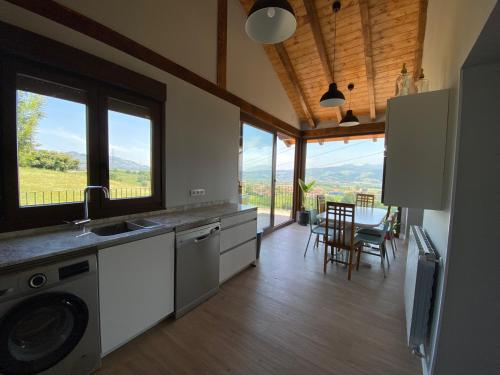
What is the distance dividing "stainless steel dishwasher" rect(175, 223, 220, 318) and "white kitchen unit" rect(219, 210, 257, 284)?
155mm

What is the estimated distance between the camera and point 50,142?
1697mm

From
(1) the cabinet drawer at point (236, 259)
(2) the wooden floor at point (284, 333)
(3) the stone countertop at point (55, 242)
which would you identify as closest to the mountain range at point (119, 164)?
(3) the stone countertop at point (55, 242)

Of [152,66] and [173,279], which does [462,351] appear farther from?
[152,66]

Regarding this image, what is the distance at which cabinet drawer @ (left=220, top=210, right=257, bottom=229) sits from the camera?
251cm

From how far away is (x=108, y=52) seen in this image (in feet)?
6.31

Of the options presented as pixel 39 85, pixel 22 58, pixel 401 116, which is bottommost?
pixel 401 116

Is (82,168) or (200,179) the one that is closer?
(82,168)

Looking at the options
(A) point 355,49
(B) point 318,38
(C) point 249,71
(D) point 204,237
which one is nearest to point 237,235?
(D) point 204,237

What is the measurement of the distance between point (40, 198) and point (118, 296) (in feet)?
3.17

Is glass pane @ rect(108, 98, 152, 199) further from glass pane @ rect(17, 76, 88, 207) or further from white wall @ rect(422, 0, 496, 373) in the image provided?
white wall @ rect(422, 0, 496, 373)

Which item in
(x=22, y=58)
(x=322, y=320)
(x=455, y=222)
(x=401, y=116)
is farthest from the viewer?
(x=322, y=320)

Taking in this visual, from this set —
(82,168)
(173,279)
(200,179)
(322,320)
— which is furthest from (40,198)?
(322,320)

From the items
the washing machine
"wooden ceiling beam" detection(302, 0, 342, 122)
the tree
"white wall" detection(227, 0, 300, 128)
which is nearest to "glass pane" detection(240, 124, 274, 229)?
"white wall" detection(227, 0, 300, 128)

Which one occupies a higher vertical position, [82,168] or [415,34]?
[415,34]
